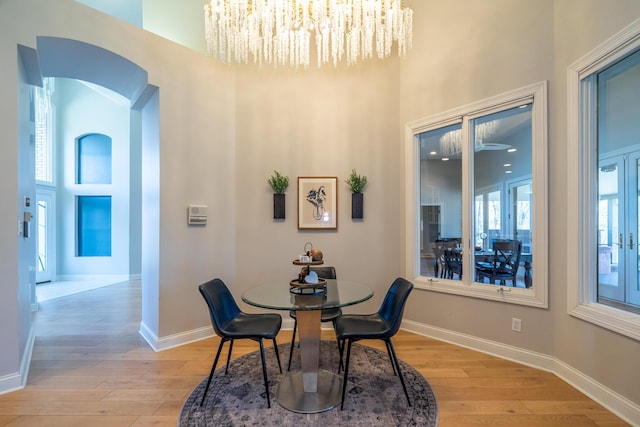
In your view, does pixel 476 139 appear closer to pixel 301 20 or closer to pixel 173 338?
pixel 301 20

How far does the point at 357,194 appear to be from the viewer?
3555 millimetres

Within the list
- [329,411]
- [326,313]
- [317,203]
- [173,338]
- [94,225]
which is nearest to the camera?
[329,411]

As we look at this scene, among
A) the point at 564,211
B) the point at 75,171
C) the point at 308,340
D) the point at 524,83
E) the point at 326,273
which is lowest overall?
the point at 308,340

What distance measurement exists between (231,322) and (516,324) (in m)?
2.53

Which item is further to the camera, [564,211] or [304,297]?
[564,211]

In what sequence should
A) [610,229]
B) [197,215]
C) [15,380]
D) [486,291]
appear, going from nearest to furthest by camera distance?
[15,380], [610,229], [486,291], [197,215]

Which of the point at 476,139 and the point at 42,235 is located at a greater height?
the point at 476,139

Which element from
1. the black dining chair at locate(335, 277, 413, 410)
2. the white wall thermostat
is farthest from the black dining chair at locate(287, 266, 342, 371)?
the white wall thermostat

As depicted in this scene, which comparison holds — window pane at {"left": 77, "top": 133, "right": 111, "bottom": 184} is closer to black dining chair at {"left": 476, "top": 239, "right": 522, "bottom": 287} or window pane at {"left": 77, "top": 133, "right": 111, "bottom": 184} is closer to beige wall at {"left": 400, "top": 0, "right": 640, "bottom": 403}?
beige wall at {"left": 400, "top": 0, "right": 640, "bottom": 403}

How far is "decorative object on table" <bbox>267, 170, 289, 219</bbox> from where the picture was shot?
354 centimetres

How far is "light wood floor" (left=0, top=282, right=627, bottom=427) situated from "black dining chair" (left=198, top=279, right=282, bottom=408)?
0.47m

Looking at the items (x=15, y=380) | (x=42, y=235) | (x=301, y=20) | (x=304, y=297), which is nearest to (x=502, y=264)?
(x=304, y=297)

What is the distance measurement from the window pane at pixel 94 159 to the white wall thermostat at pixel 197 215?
5289 mm

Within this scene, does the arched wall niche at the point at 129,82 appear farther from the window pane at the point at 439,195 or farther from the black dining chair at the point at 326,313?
the window pane at the point at 439,195
